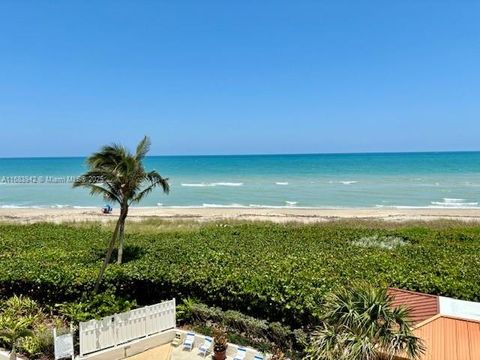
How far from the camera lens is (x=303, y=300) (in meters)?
10.8

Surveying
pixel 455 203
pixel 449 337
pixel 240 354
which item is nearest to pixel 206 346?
pixel 240 354

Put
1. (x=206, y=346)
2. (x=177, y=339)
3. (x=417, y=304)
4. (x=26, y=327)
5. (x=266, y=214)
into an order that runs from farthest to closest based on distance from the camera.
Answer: (x=266, y=214), (x=177, y=339), (x=26, y=327), (x=206, y=346), (x=417, y=304)

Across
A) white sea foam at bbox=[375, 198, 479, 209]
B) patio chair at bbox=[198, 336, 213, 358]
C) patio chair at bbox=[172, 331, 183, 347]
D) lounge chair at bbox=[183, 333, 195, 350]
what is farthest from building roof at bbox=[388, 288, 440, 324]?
white sea foam at bbox=[375, 198, 479, 209]

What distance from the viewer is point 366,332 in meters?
7.55

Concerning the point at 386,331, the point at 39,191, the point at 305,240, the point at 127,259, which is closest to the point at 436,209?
the point at 305,240

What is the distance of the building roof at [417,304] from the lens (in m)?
8.88

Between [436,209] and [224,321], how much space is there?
38318mm

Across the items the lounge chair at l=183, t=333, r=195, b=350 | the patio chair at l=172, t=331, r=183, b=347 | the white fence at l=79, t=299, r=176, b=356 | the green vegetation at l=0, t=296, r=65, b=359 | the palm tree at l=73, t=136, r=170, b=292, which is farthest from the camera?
the palm tree at l=73, t=136, r=170, b=292

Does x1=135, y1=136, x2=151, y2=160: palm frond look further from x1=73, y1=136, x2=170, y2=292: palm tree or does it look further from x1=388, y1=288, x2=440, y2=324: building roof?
x1=388, y1=288, x2=440, y2=324: building roof

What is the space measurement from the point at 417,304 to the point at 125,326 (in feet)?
24.2

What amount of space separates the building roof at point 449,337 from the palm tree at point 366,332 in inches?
14.1

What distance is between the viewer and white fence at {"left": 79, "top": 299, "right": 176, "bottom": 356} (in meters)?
10.2

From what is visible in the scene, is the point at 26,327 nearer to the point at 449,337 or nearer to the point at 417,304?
the point at 417,304

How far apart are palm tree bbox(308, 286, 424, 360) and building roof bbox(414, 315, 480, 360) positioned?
0.36 metres
